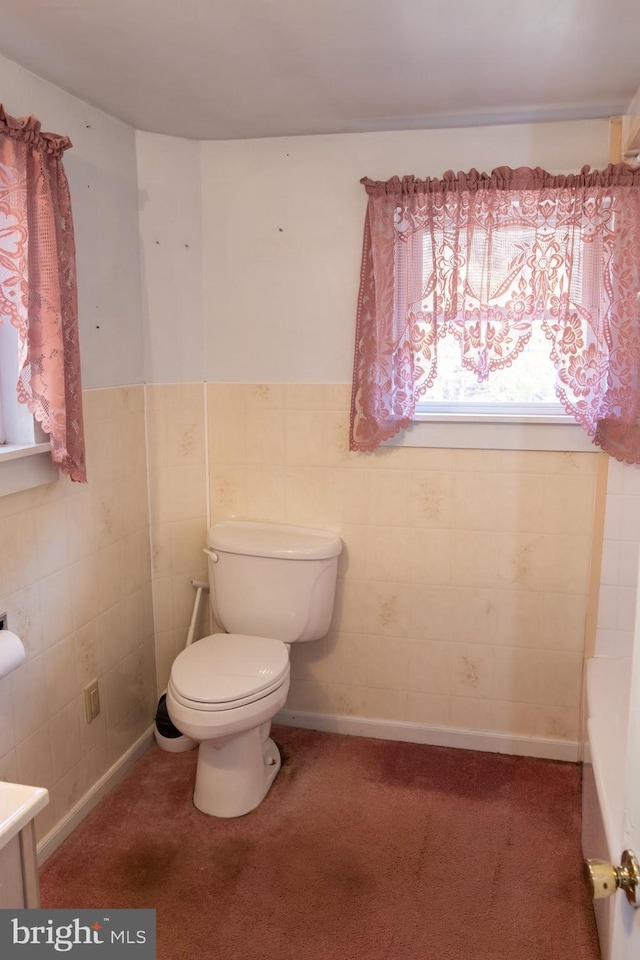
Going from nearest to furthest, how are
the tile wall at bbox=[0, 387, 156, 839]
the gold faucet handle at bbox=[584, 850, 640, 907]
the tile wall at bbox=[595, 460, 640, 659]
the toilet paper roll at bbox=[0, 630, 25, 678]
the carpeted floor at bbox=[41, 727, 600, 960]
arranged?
the gold faucet handle at bbox=[584, 850, 640, 907]
the toilet paper roll at bbox=[0, 630, 25, 678]
the carpeted floor at bbox=[41, 727, 600, 960]
the tile wall at bbox=[0, 387, 156, 839]
the tile wall at bbox=[595, 460, 640, 659]

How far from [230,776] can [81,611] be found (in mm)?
705

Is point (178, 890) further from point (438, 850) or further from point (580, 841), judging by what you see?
point (580, 841)

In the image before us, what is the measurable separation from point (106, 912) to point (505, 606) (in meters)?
1.57

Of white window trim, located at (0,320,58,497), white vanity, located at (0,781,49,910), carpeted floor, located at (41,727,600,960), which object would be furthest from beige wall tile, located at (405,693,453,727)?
white vanity, located at (0,781,49,910)

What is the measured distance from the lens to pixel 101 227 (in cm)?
235

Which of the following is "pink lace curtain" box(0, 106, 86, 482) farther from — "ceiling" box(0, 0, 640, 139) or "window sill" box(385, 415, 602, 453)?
"window sill" box(385, 415, 602, 453)

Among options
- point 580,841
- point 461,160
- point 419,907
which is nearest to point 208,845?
point 419,907

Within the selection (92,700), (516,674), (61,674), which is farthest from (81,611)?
(516,674)

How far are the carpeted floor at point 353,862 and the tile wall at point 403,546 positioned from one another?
0.26 meters

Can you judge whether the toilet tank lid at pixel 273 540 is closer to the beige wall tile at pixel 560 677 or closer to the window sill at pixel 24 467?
the window sill at pixel 24 467

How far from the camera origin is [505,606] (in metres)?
2.67

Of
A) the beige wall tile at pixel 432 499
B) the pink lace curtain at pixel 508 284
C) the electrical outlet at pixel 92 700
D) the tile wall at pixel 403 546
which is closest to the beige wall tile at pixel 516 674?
the tile wall at pixel 403 546

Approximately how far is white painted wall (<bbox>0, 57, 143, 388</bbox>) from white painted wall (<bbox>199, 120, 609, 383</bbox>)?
7.0 inches

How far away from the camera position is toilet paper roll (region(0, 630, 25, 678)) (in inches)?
69.1
